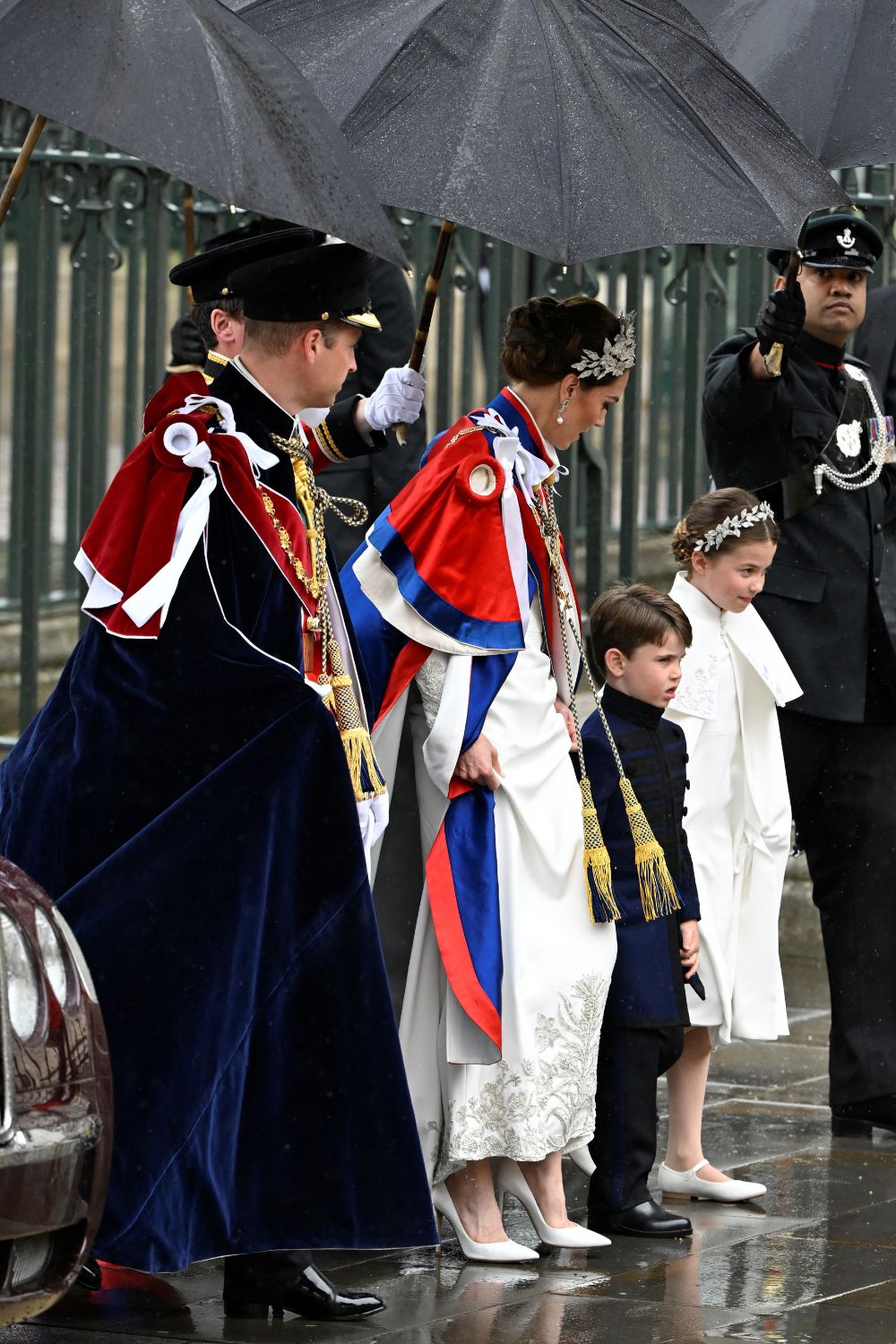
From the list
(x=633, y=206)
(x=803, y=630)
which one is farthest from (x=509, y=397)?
(x=803, y=630)

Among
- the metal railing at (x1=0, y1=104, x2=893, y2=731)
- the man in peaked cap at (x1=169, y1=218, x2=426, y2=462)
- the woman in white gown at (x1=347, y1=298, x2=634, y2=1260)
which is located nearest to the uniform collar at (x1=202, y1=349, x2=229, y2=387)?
the man in peaked cap at (x1=169, y1=218, x2=426, y2=462)

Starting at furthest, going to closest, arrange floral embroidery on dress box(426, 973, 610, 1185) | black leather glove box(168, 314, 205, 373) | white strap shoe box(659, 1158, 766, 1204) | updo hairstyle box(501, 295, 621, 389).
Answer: black leather glove box(168, 314, 205, 373) → white strap shoe box(659, 1158, 766, 1204) → updo hairstyle box(501, 295, 621, 389) → floral embroidery on dress box(426, 973, 610, 1185)

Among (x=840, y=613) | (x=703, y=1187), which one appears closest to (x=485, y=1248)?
(x=703, y=1187)

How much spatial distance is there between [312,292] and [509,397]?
2.46 feet

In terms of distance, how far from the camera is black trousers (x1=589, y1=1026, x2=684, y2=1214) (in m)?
5.15

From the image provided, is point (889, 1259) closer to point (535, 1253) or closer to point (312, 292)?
point (535, 1253)

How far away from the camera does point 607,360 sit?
522 cm

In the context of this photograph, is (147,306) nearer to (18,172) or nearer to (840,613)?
(840,613)

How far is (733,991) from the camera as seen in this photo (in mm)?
5707

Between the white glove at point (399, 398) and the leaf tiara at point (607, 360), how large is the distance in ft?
1.13

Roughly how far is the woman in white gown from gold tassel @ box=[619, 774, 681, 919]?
0.36ft

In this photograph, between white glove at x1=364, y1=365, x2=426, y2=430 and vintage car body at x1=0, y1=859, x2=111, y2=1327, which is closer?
vintage car body at x1=0, y1=859, x2=111, y2=1327

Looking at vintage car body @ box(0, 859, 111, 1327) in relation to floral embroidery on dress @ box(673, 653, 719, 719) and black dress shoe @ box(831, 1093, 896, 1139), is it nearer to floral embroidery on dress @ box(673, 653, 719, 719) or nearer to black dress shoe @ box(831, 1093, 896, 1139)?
floral embroidery on dress @ box(673, 653, 719, 719)

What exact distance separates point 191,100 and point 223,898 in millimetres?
1378
